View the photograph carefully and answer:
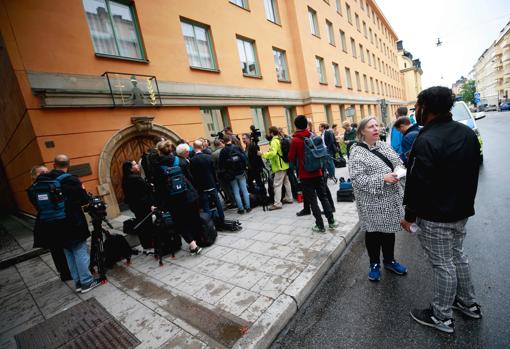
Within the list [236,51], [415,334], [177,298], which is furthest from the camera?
[236,51]

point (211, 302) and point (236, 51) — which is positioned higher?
point (236, 51)

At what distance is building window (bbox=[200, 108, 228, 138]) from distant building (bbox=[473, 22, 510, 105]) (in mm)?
68982

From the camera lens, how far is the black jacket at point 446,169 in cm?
186

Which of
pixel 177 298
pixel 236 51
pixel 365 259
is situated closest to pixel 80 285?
pixel 177 298

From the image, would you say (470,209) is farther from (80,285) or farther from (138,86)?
(138,86)

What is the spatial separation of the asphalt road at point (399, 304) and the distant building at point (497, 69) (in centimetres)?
7119

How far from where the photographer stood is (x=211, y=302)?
116 inches

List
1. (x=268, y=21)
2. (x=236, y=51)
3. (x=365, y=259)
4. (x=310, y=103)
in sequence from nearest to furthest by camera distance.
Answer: (x=365, y=259), (x=236, y=51), (x=268, y=21), (x=310, y=103)

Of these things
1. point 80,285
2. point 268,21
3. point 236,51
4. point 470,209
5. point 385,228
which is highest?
point 268,21

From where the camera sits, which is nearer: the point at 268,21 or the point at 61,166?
the point at 61,166

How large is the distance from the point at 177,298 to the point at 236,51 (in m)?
10.2

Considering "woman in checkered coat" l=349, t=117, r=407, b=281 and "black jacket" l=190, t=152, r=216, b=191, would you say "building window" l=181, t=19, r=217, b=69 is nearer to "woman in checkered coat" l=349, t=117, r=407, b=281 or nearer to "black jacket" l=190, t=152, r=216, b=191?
"black jacket" l=190, t=152, r=216, b=191

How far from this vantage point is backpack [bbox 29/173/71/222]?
3.34 metres

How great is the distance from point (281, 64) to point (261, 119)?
400cm
